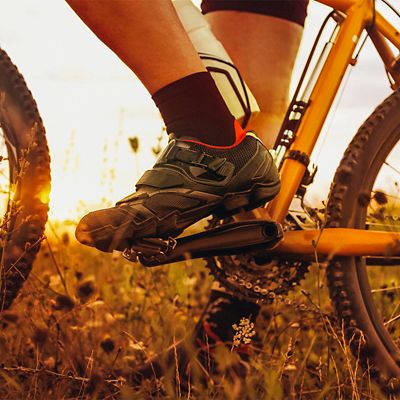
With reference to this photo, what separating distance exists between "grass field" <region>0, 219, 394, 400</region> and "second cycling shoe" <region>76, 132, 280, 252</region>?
171 millimetres

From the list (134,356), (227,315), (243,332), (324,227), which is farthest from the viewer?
(227,315)

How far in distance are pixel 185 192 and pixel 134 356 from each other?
0.75m

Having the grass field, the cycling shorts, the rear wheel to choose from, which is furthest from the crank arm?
the cycling shorts

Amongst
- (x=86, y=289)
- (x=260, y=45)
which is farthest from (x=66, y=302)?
(x=260, y=45)

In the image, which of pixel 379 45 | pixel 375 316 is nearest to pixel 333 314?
pixel 375 316

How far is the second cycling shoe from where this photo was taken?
183 centimetres

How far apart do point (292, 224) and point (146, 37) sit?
0.78 meters

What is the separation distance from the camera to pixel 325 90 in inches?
91.9

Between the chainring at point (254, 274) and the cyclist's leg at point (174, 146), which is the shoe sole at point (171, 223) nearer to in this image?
the cyclist's leg at point (174, 146)

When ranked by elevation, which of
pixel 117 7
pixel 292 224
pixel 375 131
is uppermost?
pixel 117 7

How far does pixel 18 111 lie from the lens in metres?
2.22

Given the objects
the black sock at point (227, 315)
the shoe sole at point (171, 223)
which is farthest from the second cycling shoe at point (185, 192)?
the black sock at point (227, 315)

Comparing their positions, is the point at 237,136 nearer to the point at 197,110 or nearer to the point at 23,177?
the point at 197,110

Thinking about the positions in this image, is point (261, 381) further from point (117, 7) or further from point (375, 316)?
point (117, 7)
